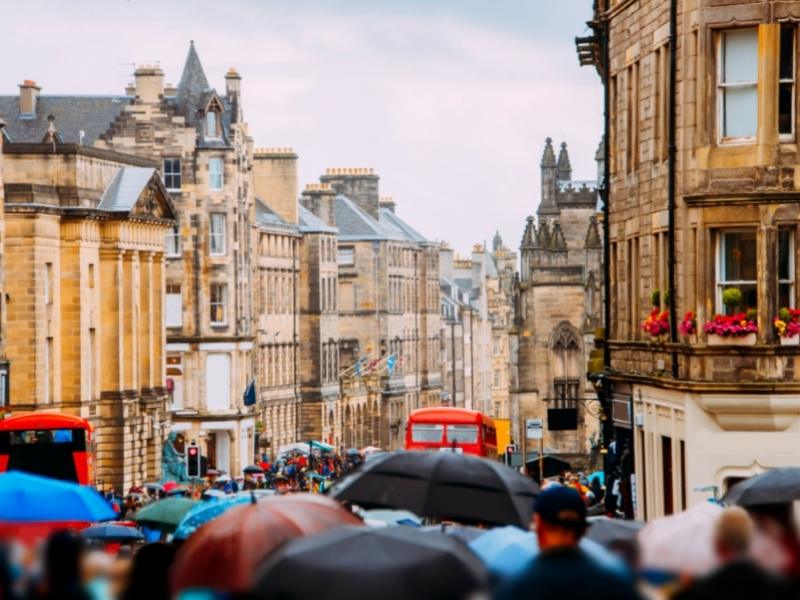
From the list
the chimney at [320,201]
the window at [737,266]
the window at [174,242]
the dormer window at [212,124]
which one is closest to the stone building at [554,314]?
the dormer window at [212,124]

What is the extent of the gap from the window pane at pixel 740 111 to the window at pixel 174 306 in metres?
66.1

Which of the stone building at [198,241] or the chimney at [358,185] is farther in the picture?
the chimney at [358,185]

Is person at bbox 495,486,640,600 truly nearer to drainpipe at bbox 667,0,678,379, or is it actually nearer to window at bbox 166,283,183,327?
drainpipe at bbox 667,0,678,379

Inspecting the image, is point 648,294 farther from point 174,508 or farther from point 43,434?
point 43,434

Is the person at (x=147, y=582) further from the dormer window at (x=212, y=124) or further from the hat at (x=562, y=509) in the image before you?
the dormer window at (x=212, y=124)

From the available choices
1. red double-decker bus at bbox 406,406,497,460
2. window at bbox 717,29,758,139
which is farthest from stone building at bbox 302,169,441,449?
window at bbox 717,29,758,139

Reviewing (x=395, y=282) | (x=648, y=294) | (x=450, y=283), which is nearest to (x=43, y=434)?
(x=648, y=294)

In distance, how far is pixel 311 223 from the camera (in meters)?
124

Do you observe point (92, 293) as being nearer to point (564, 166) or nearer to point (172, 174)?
point (172, 174)

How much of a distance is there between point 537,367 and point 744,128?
69.0 m

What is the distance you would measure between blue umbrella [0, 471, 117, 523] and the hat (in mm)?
4907

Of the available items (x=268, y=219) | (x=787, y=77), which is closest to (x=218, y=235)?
(x=268, y=219)

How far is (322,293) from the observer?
409ft

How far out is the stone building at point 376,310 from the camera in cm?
13362
